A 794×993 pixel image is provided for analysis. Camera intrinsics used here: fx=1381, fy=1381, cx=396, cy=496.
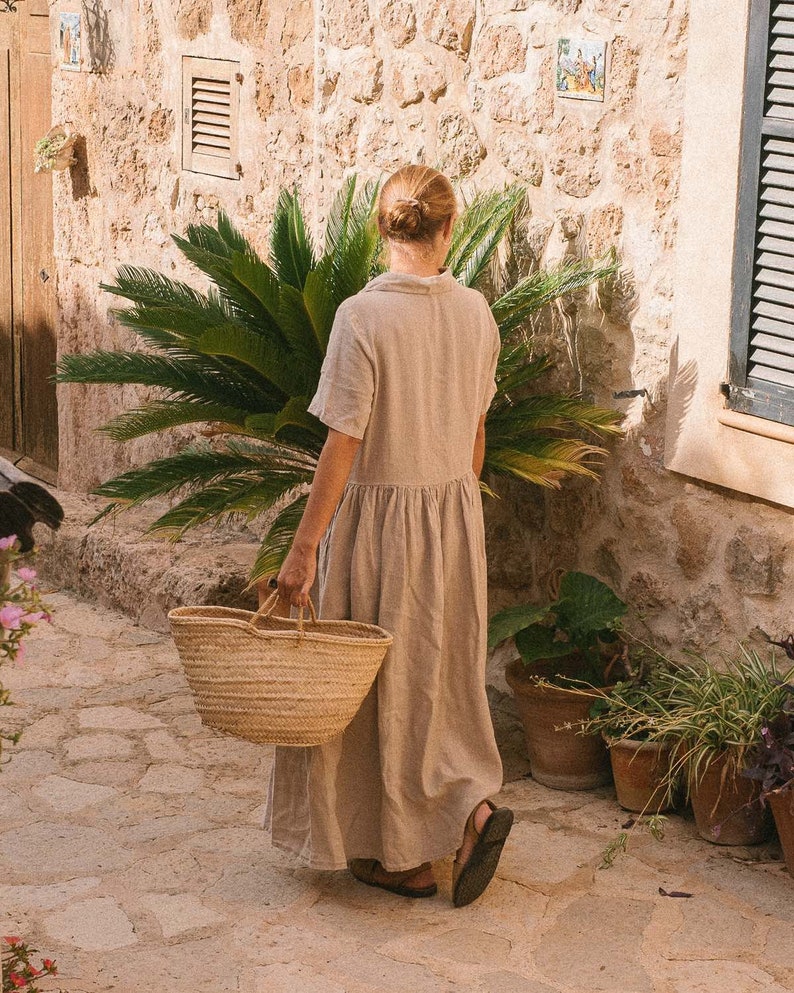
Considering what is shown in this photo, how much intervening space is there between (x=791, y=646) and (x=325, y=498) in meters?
1.44

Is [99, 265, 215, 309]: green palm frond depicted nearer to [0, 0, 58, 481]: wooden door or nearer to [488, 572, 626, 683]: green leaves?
[488, 572, 626, 683]: green leaves

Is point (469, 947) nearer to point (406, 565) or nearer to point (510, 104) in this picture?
point (406, 565)

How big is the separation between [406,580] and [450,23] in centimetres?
226

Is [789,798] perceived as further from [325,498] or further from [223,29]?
[223,29]

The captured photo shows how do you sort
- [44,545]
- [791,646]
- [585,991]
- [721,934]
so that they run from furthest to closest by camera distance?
[44,545]
[791,646]
[721,934]
[585,991]

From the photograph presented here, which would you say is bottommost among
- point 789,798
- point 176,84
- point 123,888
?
point 123,888

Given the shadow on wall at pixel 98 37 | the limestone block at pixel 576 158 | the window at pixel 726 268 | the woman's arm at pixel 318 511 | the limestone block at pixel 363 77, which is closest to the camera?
the woman's arm at pixel 318 511

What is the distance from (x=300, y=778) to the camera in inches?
141

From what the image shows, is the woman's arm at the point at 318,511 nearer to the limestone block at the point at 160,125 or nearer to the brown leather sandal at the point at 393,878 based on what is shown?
the brown leather sandal at the point at 393,878

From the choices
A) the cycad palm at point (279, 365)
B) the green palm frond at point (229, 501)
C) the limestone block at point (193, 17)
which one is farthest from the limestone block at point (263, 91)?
the green palm frond at point (229, 501)

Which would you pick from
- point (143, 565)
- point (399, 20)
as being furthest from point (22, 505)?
point (143, 565)

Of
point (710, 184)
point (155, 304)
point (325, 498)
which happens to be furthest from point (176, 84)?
point (325, 498)

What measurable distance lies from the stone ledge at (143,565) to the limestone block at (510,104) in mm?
2097

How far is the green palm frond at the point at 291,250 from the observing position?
4.65m
